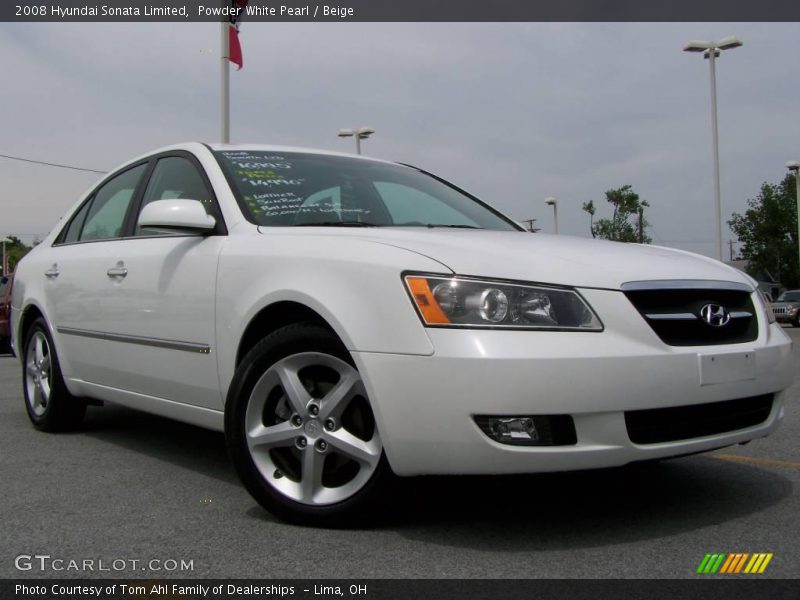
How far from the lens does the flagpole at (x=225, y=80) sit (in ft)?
48.5

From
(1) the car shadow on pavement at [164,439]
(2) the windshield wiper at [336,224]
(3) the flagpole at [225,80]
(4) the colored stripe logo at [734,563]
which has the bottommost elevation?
(4) the colored stripe logo at [734,563]

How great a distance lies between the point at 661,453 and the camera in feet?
9.05

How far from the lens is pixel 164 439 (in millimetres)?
4879

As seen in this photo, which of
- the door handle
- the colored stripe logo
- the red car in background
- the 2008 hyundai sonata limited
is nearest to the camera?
the colored stripe logo

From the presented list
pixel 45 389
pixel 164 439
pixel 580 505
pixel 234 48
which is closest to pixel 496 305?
pixel 580 505

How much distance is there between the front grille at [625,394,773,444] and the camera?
8.93ft

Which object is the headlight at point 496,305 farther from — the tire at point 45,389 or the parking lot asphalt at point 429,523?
the tire at point 45,389

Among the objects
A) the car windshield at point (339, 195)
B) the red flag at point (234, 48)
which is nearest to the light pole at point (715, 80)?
the red flag at point (234, 48)

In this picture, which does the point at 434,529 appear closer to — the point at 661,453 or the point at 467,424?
the point at 467,424

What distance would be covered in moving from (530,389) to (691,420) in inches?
26.0

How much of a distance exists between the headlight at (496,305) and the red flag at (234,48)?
525 inches

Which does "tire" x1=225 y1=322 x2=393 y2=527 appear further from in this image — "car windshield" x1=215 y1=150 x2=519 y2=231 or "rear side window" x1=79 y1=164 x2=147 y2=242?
"rear side window" x1=79 y1=164 x2=147 y2=242

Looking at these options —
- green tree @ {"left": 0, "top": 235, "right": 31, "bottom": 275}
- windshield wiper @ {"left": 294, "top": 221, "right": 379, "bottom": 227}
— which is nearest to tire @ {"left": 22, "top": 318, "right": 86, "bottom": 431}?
windshield wiper @ {"left": 294, "top": 221, "right": 379, "bottom": 227}

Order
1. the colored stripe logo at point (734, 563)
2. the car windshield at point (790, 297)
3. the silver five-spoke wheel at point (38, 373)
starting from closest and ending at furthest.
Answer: the colored stripe logo at point (734, 563) < the silver five-spoke wheel at point (38, 373) < the car windshield at point (790, 297)
